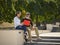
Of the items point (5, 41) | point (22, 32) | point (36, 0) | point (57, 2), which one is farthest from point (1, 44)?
point (57, 2)

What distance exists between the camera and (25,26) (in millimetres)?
13430

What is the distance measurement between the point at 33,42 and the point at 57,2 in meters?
21.4

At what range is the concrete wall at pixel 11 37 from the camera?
13219 mm

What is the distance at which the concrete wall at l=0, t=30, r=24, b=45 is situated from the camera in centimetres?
1322

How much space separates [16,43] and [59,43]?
7.84 ft

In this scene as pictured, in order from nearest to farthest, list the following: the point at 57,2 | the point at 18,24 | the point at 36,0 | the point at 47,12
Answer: the point at 18,24 → the point at 36,0 → the point at 57,2 → the point at 47,12

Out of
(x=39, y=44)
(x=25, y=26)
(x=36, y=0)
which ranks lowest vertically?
(x=39, y=44)

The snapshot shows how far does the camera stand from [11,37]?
43.8 feet

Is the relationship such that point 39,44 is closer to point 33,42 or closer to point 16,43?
point 33,42

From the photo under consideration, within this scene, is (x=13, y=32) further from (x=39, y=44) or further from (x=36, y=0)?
(x=36, y=0)

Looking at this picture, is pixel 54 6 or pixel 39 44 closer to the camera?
pixel 39 44

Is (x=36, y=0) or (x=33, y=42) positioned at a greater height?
(x=36, y=0)

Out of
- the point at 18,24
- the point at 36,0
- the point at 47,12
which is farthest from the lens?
the point at 47,12

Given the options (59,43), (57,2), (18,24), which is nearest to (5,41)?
(18,24)
